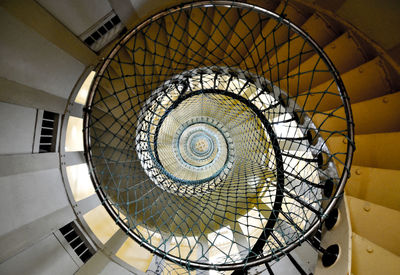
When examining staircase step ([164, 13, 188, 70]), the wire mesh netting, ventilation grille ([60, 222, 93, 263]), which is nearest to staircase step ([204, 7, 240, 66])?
the wire mesh netting

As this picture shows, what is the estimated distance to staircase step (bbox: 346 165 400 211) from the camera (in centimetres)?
148

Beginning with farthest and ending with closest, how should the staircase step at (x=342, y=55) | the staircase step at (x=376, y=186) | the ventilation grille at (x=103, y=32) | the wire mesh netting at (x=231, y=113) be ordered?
1. the ventilation grille at (x=103, y=32)
2. the staircase step at (x=342, y=55)
3. the wire mesh netting at (x=231, y=113)
4. the staircase step at (x=376, y=186)

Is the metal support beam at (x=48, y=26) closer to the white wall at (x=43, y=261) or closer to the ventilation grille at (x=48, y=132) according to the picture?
the ventilation grille at (x=48, y=132)

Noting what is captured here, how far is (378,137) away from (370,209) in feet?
2.35

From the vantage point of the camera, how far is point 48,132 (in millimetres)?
2188

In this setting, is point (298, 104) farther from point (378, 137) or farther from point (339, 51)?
point (378, 137)

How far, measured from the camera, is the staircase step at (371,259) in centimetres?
115

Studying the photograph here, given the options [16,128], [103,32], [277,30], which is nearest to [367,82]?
[277,30]

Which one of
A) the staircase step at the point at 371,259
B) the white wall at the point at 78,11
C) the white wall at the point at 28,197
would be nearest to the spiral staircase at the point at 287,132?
the staircase step at the point at 371,259

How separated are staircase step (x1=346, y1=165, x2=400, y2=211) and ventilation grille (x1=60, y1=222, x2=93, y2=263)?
10.8 ft

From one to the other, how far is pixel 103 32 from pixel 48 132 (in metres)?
1.39

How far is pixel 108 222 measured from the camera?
3.33 metres

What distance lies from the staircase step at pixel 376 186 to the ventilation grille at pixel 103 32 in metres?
3.10

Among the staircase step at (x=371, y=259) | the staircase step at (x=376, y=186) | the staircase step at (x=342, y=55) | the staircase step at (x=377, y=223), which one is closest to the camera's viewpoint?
the staircase step at (x=371, y=259)
